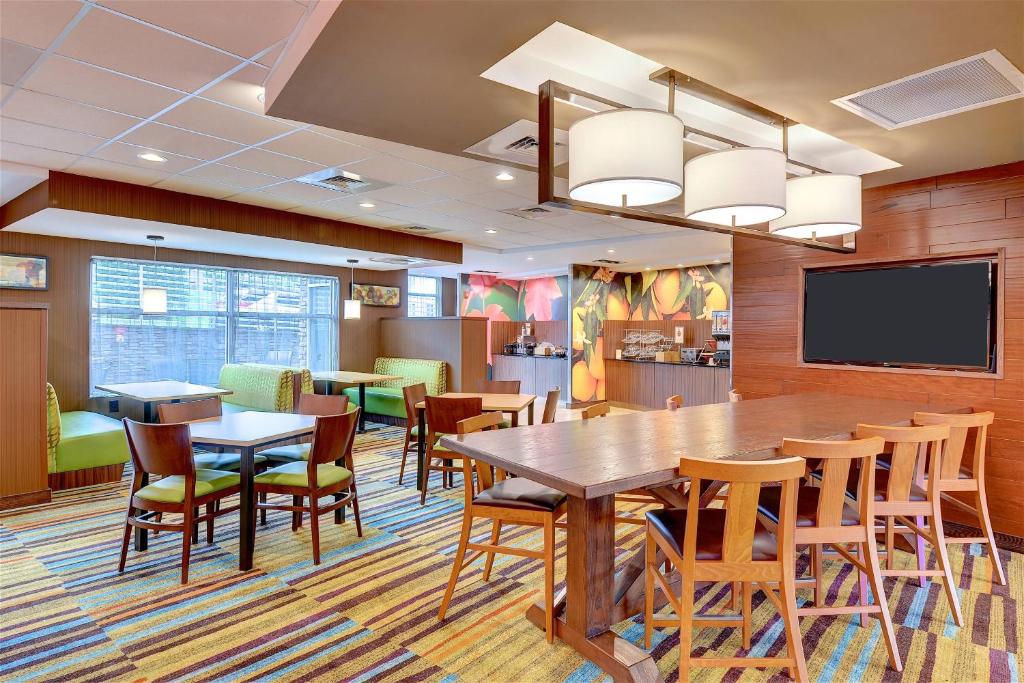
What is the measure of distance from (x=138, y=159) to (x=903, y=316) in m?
5.64

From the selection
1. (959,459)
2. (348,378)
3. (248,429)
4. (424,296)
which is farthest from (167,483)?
(424,296)

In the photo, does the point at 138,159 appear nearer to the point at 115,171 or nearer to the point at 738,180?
the point at 115,171

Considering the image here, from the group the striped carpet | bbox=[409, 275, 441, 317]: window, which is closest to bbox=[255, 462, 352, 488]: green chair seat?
the striped carpet

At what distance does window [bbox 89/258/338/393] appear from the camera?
21.6 ft

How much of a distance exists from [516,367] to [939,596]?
9086mm

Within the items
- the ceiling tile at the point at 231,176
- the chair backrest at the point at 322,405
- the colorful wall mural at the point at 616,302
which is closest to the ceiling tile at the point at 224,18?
the ceiling tile at the point at 231,176

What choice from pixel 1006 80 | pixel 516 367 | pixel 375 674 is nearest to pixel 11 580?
pixel 375 674

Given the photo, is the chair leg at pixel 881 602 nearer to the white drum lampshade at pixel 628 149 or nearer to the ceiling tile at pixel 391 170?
the white drum lampshade at pixel 628 149

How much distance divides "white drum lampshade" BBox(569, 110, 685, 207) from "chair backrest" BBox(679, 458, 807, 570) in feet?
3.41

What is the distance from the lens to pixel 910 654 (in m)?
2.36

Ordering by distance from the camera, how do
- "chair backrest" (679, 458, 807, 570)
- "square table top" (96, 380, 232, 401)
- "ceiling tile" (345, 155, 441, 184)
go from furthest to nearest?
1. "square table top" (96, 380, 232, 401)
2. "ceiling tile" (345, 155, 441, 184)
3. "chair backrest" (679, 458, 807, 570)

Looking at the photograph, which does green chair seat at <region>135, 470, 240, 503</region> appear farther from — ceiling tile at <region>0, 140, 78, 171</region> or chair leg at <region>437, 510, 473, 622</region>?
ceiling tile at <region>0, 140, 78, 171</region>

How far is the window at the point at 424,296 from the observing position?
12359 mm

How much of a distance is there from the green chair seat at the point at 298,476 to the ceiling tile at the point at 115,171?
2.74 metres
